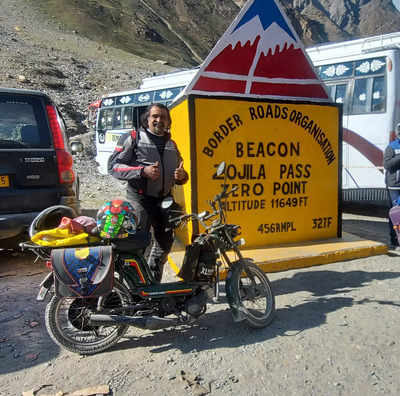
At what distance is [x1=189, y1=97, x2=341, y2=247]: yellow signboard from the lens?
4887mm

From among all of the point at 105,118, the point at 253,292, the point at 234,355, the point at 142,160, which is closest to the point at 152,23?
the point at 105,118

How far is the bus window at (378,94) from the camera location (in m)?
8.37

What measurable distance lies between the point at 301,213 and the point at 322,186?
1.75ft

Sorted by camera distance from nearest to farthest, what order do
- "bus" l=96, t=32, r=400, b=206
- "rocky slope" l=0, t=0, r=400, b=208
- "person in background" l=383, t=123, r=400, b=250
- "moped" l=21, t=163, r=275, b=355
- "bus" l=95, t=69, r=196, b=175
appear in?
"moped" l=21, t=163, r=275, b=355, "person in background" l=383, t=123, r=400, b=250, "bus" l=96, t=32, r=400, b=206, "bus" l=95, t=69, r=196, b=175, "rocky slope" l=0, t=0, r=400, b=208

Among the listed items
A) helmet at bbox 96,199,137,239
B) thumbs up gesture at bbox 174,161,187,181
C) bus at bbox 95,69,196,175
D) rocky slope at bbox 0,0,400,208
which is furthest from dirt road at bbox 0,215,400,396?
bus at bbox 95,69,196,175

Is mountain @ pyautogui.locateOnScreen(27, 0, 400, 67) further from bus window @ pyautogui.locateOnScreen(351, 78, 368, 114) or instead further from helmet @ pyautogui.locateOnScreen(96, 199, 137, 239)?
helmet @ pyautogui.locateOnScreen(96, 199, 137, 239)

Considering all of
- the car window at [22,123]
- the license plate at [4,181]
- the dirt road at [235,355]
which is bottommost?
the dirt road at [235,355]

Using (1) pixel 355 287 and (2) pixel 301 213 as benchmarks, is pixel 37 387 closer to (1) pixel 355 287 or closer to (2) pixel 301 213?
(1) pixel 355 287

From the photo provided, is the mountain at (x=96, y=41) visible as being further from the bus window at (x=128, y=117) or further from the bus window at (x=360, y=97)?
the bus window at (x=128, y=117)

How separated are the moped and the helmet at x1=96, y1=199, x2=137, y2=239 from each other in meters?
0.08

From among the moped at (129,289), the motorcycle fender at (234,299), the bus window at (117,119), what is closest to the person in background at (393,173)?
the moped at (129,289)

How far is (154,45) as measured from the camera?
8325 centimetres

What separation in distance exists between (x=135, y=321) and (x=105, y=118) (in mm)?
16415

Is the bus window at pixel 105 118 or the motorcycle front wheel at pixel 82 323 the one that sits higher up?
the bus window at pixel 105 118
